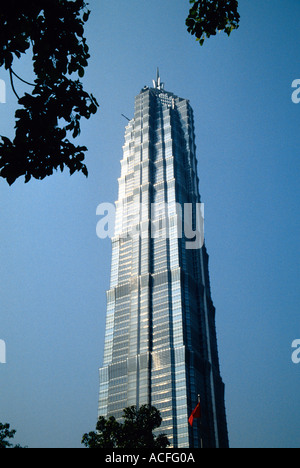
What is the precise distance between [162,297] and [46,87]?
130776 mm

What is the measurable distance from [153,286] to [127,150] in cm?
7336

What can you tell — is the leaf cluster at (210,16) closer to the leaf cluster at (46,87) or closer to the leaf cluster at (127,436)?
the leaf cluster at (46,87)

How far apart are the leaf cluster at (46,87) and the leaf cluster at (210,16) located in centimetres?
344

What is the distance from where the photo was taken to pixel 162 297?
138500 mm

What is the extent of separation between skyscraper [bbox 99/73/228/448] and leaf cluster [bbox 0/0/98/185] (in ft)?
371

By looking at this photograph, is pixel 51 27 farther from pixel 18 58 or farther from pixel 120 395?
pixel 120 395

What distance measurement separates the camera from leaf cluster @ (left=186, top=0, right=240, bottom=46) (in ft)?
39.9

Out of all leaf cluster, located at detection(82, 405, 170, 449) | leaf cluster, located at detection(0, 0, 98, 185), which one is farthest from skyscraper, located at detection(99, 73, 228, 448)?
leaf cluster, located at detection(0, 0, 98, 185)

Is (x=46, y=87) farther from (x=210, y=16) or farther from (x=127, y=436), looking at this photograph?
(x=127, y=436)

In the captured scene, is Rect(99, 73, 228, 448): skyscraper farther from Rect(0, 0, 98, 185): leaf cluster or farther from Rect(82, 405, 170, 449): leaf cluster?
Rect(0, 0, 98, 185): leaf cluster

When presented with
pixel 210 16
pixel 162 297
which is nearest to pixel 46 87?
pixel 210 16

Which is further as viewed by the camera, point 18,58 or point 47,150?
point 47,150

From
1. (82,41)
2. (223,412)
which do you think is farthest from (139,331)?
(82,41)

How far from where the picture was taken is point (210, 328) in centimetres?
14062
